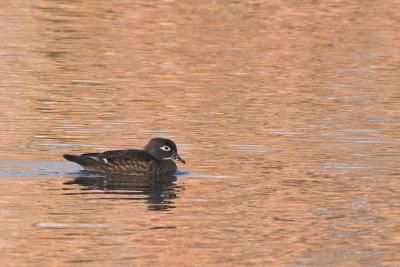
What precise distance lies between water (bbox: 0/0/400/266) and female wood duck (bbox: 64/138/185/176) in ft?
0.60

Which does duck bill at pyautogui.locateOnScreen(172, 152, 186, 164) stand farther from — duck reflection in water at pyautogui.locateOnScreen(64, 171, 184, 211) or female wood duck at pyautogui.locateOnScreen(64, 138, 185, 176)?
duck reflection in water at pyautogui.locateOnScreen(64, 171, 184, 211)

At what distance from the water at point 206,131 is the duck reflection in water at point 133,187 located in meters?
0.05

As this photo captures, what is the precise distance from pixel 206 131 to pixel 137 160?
10.8 ft

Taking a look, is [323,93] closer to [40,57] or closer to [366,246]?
[40,57]

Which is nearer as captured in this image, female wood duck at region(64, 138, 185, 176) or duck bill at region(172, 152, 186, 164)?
female wood duck at region(64, 138, 185, 176)

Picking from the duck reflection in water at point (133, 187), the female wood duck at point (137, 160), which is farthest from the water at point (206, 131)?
the female wood duck at point (137, 160)

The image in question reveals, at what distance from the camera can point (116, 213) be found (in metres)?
15.9

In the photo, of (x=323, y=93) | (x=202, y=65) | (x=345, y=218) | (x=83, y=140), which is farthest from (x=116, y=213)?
(x=202, y=65)

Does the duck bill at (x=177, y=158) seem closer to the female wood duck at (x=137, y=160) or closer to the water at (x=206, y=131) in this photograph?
the female wood duck at (x=137, y=160)

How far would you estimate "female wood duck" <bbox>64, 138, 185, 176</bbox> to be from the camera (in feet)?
61.4

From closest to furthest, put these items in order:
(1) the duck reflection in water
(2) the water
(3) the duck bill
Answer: (2) the water < (1) the duck reflection in water < (3) the duck bill

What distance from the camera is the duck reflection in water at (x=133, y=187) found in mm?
17109

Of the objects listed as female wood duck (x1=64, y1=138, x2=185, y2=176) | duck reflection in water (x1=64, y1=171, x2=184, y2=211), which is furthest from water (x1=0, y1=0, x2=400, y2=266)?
female wood duck (x1=64, y1=138, x2=185, y2=176)

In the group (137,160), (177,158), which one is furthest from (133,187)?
(177,158)
